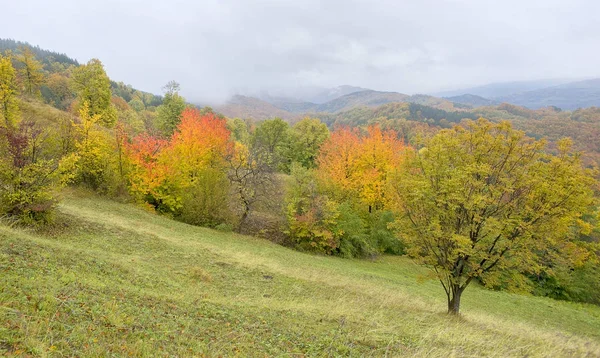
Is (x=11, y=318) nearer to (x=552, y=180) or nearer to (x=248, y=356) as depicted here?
(x=248, y=356)

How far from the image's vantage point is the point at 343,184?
3659 centimetres

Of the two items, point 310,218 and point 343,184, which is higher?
point 343,184

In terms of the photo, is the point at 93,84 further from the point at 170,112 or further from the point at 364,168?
the point at 364,168

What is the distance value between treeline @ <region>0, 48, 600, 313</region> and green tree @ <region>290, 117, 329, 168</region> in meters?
0.31

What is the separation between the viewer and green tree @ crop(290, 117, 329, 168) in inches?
2395

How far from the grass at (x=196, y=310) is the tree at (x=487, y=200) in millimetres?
2851

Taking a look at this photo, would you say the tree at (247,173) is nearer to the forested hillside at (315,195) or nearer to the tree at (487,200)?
the forested hillside at (315,195)

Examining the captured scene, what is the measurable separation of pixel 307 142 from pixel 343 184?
87.0 ft

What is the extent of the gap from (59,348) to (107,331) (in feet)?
3.27

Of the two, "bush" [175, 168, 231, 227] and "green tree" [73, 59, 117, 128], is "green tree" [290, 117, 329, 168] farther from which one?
"green tree" [73, 59, 117, 128]

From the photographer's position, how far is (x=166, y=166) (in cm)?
3228

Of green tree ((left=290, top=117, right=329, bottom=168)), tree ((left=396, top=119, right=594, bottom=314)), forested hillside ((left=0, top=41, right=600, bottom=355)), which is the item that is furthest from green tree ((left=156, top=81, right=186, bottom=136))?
tree ((left=396, top=119, right=594, bottom=314))

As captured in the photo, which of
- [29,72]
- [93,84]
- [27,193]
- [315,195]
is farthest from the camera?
[29,72]

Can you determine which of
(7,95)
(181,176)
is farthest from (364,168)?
(7,95)
